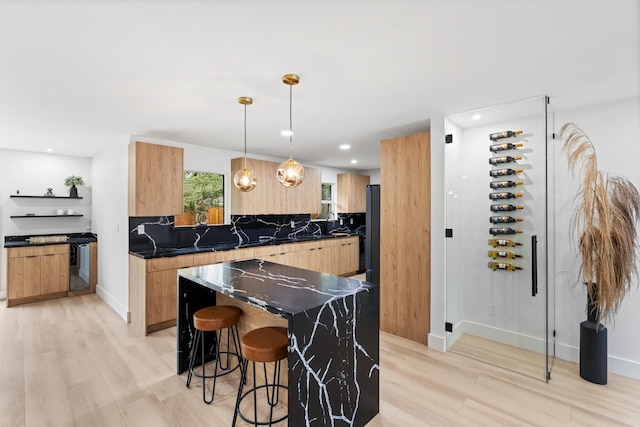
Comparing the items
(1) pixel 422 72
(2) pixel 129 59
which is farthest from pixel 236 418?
(1) pixel 422 72

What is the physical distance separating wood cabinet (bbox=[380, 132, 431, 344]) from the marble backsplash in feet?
7.85

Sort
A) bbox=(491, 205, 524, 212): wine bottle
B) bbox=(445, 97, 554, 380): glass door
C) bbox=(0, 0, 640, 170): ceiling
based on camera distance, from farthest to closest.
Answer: bbox=(491, 205, 524, 212): wine bottle → bbox=(445, 97, 554, 380): glass door → bbox=(0, 0, 640, 170): ceiling

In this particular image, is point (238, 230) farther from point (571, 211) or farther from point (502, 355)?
point (571, 211)

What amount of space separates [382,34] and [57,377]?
371 centimetres

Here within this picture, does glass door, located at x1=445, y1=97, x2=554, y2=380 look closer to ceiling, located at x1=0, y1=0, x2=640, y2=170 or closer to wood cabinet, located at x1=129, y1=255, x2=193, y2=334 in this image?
ceiling, located at x1=0, y1=0, x2=640, y2=170

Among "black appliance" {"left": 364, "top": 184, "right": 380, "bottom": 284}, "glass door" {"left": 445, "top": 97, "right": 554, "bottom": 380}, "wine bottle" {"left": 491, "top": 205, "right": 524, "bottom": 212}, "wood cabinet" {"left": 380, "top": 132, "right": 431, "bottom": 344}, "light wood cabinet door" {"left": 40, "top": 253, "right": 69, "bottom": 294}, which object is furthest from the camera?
"light wood cabinet door" {"left": 40, "top": 253, "right": 69, "bottom": 294}

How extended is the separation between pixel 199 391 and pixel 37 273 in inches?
159

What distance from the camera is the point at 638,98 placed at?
8.66 ft

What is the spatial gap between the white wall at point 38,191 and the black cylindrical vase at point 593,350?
23.9ft

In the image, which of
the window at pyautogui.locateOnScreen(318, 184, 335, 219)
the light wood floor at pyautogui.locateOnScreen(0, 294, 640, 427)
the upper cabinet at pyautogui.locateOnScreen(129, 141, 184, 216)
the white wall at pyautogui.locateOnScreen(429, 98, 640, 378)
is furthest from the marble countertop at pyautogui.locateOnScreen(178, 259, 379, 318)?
the window at pyautogui.locateOnScreen(318, 184, 335, 219)

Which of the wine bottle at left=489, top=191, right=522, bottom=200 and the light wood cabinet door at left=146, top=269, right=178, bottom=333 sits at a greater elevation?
the wine bottle at left=489, top=191, right=522, bottom=200

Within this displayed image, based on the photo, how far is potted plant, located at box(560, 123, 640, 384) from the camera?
248 cm

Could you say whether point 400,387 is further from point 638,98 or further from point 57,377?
point 638,98

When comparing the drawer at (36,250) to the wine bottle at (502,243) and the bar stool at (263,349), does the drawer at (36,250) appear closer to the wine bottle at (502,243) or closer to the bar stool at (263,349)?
the bar stool at (263,349)
